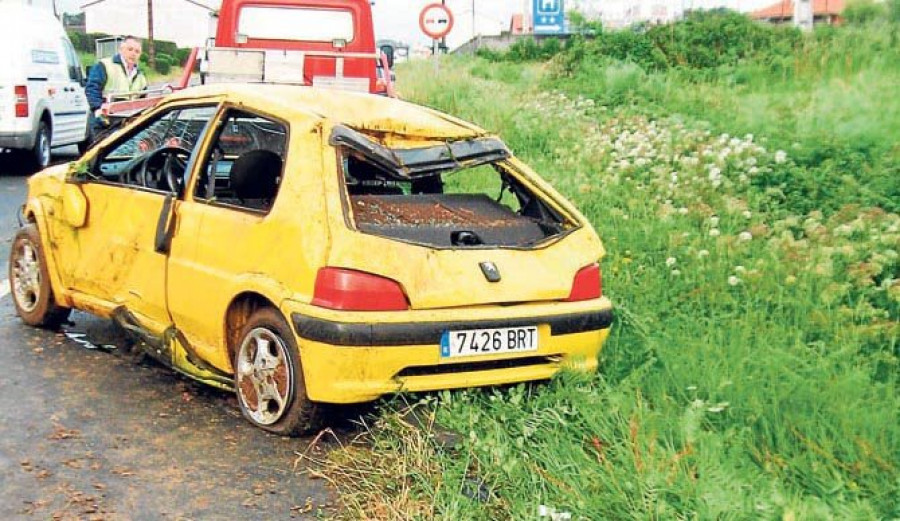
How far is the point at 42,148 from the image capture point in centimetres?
1647

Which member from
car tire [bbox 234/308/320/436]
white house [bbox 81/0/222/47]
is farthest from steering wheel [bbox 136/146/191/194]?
white house [bbox 81/0/222/47]

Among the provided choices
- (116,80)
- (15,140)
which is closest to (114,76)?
(116,80)

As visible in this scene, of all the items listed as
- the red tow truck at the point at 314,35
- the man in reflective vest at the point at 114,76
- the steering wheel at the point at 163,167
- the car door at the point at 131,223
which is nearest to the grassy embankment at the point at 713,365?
the car door at the point at 131,223

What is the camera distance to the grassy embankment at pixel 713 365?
4008mm

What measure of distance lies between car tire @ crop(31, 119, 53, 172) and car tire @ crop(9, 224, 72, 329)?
962 centimetres

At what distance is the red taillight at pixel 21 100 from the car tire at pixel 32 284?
924 centimetres

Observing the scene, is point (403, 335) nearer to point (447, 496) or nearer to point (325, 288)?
point (325, 288)

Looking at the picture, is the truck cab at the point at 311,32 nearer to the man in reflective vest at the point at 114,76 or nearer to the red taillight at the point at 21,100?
the man in reflective vest at the point at 114,76

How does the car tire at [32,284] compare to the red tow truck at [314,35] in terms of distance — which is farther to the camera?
the red tow truck at [314,35]

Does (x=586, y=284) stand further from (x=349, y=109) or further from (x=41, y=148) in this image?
(x=41, y=148)

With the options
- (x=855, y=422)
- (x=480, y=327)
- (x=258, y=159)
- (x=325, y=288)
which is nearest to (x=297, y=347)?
(x=325, y=288)

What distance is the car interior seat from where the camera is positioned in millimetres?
5414

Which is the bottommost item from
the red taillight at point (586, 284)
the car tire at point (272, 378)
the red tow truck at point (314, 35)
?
the car tire at point (272, 378)

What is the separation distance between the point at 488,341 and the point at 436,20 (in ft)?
47.7
